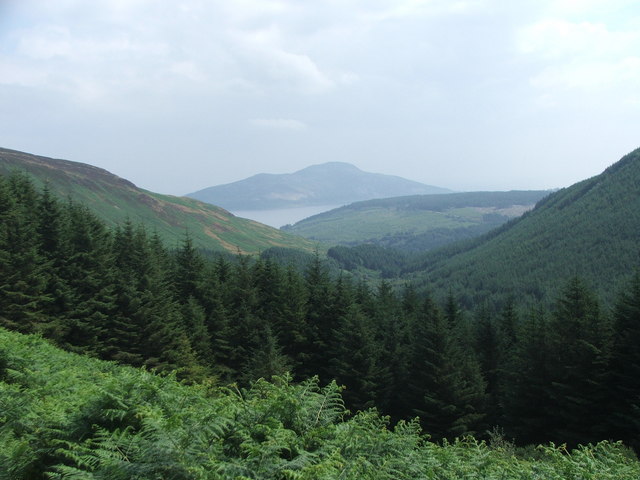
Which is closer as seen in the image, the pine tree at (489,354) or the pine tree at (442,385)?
the pine tree at (442,385)

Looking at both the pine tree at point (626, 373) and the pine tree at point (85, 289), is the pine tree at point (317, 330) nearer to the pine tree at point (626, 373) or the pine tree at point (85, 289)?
the pine tree at point (85, 289)

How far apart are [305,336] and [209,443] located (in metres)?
33.4

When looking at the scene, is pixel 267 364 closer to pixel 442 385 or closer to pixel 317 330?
pixel 317 330

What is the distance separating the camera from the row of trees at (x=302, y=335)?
2670cm

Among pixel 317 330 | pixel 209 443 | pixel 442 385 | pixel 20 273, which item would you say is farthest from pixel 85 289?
pixel 209 443

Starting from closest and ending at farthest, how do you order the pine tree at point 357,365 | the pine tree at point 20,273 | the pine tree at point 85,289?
the pine tree at point 20,273
the pine tree at point 85,289
the pine tree at point 357,365

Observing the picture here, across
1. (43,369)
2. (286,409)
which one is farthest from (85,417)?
(43,369)

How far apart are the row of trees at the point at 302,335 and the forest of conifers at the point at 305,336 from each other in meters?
0.11

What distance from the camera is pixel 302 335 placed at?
3959cm

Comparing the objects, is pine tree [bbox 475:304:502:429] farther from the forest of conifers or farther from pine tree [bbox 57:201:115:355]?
pine tree [bbox 57:201:115:355]

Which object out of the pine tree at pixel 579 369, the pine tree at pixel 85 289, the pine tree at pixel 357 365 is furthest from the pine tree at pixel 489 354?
the pine tree at pixel 85 289

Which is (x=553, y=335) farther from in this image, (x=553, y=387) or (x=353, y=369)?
(x=353, y=369)

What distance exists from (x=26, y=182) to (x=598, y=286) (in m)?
174

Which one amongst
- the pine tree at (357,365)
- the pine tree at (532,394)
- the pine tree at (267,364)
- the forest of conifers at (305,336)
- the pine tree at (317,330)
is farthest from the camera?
the pine tree at (317,330)
